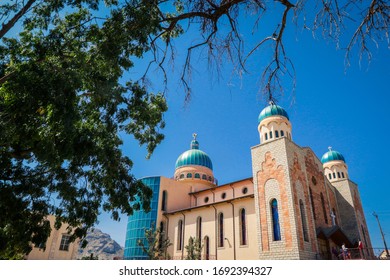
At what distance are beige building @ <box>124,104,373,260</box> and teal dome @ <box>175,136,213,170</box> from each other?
0.20 meters

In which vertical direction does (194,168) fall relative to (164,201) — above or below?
above

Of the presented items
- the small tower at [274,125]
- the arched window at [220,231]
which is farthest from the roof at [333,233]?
the small tower at [274,125]

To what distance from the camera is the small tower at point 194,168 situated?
123 feet

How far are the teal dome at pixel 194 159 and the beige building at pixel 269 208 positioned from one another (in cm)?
20

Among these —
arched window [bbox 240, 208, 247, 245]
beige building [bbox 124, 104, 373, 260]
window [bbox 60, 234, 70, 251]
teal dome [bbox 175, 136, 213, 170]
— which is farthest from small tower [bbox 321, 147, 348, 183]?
window [bbox 60, 234, 70, 251]

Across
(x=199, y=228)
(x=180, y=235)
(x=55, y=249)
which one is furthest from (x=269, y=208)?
(x=55, y=249)

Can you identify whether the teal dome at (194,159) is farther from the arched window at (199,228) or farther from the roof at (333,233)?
the roof at (333,233)

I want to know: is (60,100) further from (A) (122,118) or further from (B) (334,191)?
(B) (334,191)

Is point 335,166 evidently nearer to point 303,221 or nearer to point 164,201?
point 303,221

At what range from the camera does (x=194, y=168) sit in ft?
125

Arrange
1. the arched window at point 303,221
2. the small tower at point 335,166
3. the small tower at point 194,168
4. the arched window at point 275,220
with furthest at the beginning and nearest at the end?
the small tower at point 194,168 → the small tower at point 335,166 → the arched window at point 275,220 → the arched window at point 303,221

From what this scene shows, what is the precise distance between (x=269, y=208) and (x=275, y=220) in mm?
1002

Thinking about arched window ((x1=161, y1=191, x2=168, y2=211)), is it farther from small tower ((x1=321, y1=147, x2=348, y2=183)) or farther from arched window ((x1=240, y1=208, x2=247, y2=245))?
small tower ((x1=321, y1=147, x2=348, y2=183))

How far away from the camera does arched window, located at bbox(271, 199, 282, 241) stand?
20.4 meters
